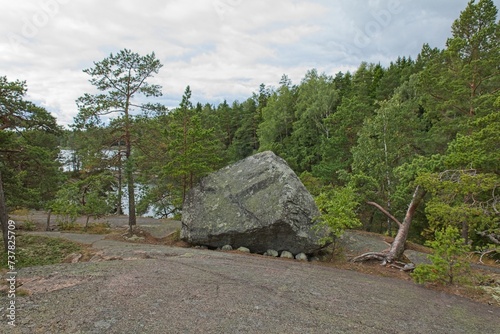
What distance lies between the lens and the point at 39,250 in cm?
1185

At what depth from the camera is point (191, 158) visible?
14180mm

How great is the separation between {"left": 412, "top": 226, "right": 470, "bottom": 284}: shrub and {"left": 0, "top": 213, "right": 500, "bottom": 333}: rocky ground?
445 millimetres

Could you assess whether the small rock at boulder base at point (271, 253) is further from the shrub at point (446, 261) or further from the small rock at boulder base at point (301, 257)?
the shrub at point (446, 261)

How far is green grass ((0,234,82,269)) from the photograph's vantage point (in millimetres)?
10156

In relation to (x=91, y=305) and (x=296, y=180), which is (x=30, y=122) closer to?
(x=91, y=305)

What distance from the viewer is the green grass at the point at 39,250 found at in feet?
33.3

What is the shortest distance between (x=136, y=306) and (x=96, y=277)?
191 centimetres

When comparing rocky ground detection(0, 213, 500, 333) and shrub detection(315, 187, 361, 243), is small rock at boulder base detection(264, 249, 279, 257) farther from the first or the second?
rocky ground detection(0, 213, 500, 333)

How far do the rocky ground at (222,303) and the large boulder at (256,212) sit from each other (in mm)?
3108

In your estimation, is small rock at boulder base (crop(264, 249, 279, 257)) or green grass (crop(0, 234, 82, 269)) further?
small rock at boulder base (crop(264, 249, 279, 257))

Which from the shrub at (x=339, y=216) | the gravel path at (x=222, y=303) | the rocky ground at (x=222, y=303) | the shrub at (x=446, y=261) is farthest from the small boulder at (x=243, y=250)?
the shrub at (x=446, y=261)

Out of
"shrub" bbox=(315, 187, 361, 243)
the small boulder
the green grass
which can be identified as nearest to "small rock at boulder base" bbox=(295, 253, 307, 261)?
"shrub" bbox=(315, 187, 361, 243)

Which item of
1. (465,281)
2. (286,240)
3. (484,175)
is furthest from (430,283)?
(286,240)

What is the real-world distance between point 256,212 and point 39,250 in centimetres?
880
